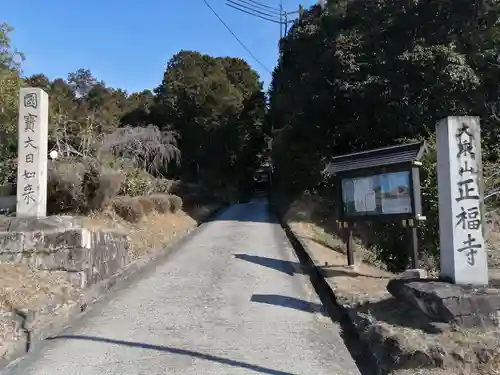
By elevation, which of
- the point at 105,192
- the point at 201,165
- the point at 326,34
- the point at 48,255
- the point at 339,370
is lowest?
the point at 339,370

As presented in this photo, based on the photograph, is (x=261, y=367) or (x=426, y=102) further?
(x=426, y=102)

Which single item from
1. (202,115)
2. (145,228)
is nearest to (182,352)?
(145,228)

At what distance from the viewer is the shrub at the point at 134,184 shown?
17469 mm

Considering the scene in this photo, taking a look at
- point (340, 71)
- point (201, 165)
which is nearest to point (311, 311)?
point (340, 71)

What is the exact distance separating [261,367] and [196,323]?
189 centimetres

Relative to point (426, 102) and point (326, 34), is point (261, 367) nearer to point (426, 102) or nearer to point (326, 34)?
point (426, 102)

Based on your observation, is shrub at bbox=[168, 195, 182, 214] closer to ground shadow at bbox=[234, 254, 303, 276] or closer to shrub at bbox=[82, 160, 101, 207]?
shrub at bbox=[82, 160, 101, 207]

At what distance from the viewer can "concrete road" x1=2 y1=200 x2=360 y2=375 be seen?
17.7 ft

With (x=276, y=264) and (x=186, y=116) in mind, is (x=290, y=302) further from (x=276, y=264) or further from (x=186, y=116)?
(x=186, y=116)

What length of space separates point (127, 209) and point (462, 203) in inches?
421

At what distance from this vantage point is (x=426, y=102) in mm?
17344

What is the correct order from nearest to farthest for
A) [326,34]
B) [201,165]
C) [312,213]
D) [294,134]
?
[312,213], [326,34], [294,134], [201,165]

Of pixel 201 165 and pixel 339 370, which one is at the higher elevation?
pixel 201 165

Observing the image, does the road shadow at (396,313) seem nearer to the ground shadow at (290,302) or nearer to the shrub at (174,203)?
the ground shadow at (290,302)
